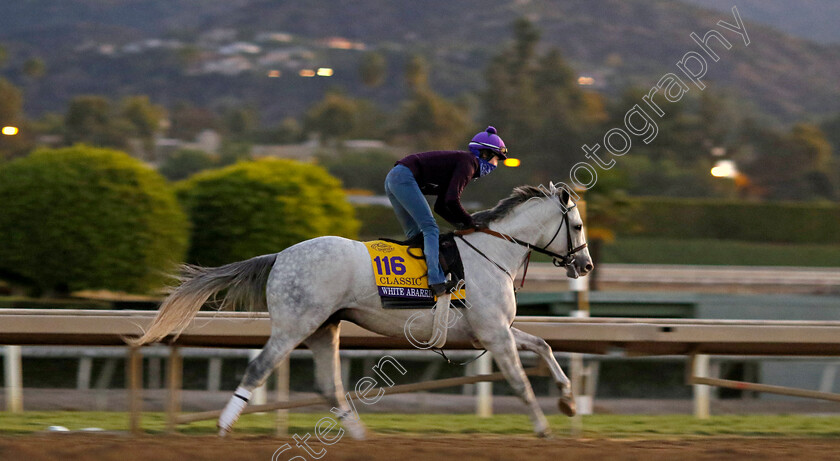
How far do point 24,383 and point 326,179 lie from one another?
21.5 feet

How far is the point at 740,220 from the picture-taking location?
44375 millimetres

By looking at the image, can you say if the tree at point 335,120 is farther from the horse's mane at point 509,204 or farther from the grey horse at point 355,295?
the grey horse at point 355,295

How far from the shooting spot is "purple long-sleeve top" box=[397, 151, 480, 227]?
257 inches

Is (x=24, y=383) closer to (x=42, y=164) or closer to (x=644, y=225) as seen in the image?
(x=42, y=164)

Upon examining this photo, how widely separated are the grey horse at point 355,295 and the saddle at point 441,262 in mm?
50

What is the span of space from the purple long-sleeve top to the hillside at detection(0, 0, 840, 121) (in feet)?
428

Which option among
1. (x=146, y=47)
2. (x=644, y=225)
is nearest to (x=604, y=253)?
(x=644, y=225)

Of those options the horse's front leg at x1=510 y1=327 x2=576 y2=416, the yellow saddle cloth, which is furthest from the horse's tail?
the horse's front leg at x1=510 y1=327 x2=576 y2=416

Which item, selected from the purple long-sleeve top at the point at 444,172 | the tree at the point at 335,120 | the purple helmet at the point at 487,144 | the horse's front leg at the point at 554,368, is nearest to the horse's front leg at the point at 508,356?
the horse's front leg at the point at 554,368

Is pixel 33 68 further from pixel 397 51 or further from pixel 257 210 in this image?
pixel 257 210

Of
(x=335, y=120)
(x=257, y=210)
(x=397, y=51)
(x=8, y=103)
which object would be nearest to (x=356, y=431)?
(x=257, y=210)

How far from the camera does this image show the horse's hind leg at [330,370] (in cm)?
656

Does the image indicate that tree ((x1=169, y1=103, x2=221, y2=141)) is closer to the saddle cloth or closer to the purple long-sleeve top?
the purple long-sleeve top

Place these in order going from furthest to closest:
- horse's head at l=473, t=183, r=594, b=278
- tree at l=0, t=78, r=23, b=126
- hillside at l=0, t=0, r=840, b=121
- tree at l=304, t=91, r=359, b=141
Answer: hillside at l=0, t=0, r=840, b=121 → tree at l=304, t=91, r=359, b=141 → tree at l=0, t=78, r=23, b=126 → horse's head at l=473, t=183, r=594, b=278
